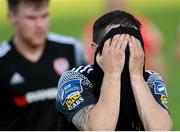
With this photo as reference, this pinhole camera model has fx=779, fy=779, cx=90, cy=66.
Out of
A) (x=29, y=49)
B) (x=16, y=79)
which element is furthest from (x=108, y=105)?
(x=29, y=49)

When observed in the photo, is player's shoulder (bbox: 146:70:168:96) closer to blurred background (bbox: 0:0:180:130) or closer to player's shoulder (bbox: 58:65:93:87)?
player's shoulder (bbox: 58:65:93:87)

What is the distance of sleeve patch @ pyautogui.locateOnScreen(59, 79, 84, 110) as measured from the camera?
3.14 metres

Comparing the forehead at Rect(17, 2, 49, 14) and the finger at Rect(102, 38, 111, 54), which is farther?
the forehead at Rect(17, 2, 49, 14)

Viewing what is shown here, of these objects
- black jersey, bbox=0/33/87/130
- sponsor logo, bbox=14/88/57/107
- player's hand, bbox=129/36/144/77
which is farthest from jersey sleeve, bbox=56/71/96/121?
sponsor logo, bbox=14/88/57/107

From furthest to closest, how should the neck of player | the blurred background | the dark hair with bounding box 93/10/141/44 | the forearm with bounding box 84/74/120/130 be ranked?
1. the blurred background
2. the neck of player
3. the dark hair with bounding box 93/10/141/44
4. the forearm with bounding box 84/74/120/130

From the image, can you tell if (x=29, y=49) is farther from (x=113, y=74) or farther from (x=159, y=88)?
(x=113, y=74)

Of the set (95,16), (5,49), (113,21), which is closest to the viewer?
(113,21)

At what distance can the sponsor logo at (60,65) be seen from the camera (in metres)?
5.84

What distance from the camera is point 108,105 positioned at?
2990 millimetres

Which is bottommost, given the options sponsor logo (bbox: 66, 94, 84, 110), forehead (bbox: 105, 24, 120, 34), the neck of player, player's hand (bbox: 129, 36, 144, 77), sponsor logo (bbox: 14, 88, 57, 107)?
sponsor logo (bbox: 14, 88, 57, 107)

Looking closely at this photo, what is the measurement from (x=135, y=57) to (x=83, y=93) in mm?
269

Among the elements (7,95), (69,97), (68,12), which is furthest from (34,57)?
(68,12)

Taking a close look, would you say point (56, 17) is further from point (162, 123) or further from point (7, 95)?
point (162, 123)

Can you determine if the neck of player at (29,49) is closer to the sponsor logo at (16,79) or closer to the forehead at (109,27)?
the sponsor logo at (16,79)
